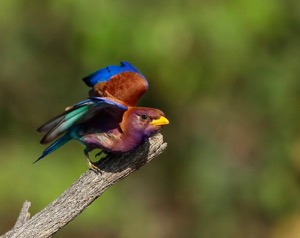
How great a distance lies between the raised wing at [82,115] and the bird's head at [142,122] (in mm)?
46

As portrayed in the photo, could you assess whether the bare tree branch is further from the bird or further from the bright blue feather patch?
the bright blue feather patch

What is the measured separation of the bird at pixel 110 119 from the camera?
3.47 meters

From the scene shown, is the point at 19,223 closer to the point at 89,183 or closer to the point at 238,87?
the point at 89,183

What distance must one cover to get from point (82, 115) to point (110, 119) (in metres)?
0.15

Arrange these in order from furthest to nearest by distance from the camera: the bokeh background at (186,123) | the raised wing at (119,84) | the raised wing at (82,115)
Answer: the bokeh background at (186,123) → the raised wing at (119,84) → the raised wing at (82,115)

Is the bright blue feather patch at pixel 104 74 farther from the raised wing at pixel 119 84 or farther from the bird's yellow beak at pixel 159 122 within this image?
the bird's yellow beak at pixel 159 122

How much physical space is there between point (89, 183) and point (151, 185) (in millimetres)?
4444

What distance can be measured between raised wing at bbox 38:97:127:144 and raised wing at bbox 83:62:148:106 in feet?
0.20

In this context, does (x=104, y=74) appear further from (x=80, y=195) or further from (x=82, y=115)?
(x=80, y=195)

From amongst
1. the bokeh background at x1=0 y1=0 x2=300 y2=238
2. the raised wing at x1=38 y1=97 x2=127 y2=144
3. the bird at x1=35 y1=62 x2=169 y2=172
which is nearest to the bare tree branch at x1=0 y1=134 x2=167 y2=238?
the bird at x1=35 y1=62 x2=169 y2=172

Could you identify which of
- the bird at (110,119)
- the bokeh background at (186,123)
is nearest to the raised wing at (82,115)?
the bird at (110,119)

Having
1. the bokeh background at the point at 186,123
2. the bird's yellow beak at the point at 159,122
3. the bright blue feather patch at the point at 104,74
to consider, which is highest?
the bright blue feather patch at the point at 104,74

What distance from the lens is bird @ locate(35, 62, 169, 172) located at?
137 inches

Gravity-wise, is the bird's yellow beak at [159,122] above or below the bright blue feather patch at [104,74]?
below
